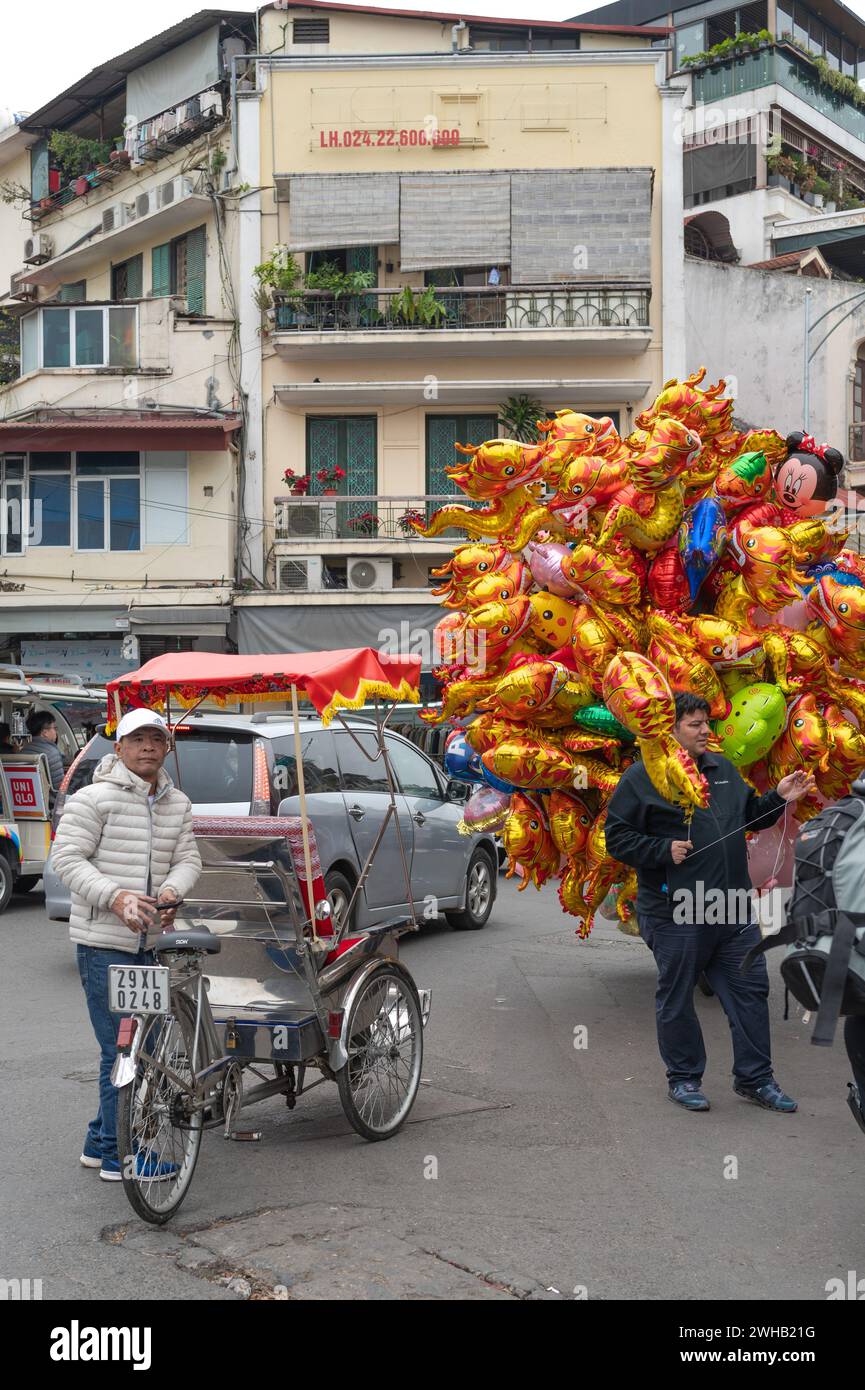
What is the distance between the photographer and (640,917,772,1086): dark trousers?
659cm

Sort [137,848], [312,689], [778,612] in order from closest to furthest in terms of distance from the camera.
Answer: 1. [137,848]
2. [312,689]
3. [778,612]

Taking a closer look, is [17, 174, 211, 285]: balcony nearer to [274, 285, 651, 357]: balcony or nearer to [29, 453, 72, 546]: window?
[274, 285, 651, 357]: balcony

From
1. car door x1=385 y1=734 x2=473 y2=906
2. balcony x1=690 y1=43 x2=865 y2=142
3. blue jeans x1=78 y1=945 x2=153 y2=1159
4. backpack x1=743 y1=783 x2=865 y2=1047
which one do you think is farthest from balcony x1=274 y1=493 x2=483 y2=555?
backpack x1=743 y1=783 x2=865 y2=1047

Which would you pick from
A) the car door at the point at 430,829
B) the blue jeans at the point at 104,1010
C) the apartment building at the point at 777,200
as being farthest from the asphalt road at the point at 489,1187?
the apartment building at the point at 777,200

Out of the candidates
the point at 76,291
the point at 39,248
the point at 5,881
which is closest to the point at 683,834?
the point at 5,881

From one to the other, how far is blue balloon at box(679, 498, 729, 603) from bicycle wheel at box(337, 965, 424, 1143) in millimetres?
3037

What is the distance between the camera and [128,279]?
29172 mm

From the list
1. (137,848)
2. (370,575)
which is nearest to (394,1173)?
(137,848)

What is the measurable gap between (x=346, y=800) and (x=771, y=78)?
31322mm

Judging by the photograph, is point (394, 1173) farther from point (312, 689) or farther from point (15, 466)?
point (15, 466)

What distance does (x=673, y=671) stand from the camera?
750 centimetres

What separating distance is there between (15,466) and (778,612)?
20.9m

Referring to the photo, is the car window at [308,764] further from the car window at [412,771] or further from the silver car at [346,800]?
the car window at [412,771]

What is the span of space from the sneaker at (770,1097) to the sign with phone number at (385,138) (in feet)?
74.2
